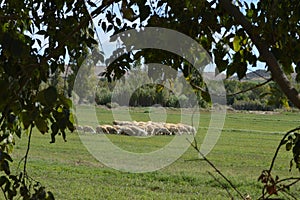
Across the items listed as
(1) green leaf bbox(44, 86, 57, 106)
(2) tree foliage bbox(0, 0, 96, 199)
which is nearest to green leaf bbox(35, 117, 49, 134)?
(2) tree foliage bbox(0, 0, 96, 199)

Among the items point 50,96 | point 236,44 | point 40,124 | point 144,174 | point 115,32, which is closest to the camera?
point 50,96

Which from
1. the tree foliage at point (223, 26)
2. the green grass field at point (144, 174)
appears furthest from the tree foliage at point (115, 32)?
the green grass field at point (144, 174)

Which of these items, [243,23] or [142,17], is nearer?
[243,23]

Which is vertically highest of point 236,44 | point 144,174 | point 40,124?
point 236,44

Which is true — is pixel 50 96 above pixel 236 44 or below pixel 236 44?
below

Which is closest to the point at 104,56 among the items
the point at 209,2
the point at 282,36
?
the point at 209,2

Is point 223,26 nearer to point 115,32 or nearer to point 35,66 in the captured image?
point 115,32

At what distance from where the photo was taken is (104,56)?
5.28ft

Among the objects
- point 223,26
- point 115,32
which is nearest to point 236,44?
point 223,26

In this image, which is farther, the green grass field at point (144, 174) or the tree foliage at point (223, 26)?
the green grass field at point (144, 174)

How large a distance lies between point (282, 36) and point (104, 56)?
0.60 meters

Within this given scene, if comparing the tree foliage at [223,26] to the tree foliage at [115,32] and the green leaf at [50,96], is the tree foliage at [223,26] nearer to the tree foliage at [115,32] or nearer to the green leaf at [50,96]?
the tree foliage at [115,32]

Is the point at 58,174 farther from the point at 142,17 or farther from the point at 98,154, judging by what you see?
the point at 142,17

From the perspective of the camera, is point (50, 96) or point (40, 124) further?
point (40, 124)
